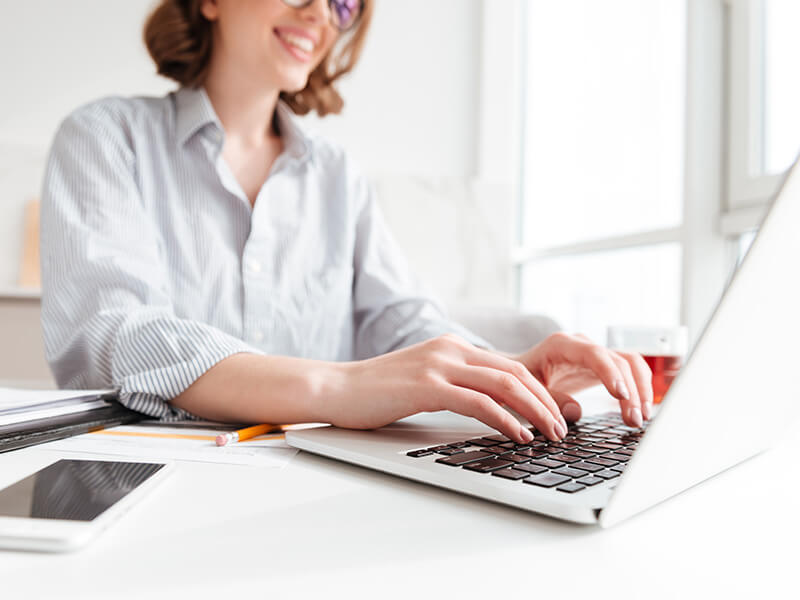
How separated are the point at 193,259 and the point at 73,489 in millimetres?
713

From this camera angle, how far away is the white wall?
227 cm

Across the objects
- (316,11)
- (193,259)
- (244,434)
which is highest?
(316,11)

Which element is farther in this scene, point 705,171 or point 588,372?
point 705,171

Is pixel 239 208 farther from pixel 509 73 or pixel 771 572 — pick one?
→ pixel 509 73

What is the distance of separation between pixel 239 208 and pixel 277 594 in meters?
0.89

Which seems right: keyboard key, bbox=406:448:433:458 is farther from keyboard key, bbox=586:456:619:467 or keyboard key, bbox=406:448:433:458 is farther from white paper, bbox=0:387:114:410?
white paper, bbox=0:387:114:410

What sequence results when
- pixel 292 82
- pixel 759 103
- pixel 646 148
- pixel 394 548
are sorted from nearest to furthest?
pixel 394 548, pixel 292 82, pixel 759 103, pixel 646 148

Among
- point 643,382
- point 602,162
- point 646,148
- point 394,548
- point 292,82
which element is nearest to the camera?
point 394,548

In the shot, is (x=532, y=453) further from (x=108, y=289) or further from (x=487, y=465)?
(x=108, y=289)

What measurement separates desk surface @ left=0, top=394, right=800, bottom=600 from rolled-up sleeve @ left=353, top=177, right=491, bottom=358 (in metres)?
0.66

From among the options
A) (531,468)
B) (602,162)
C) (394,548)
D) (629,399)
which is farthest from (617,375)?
(602,162)

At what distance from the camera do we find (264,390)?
1.82ft

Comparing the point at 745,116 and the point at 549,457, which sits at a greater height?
the point at 745,116

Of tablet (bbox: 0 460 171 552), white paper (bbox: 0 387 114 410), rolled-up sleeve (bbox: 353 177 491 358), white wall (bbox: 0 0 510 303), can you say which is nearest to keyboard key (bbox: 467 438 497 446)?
tablet (bbox: 0 460 171 552)
